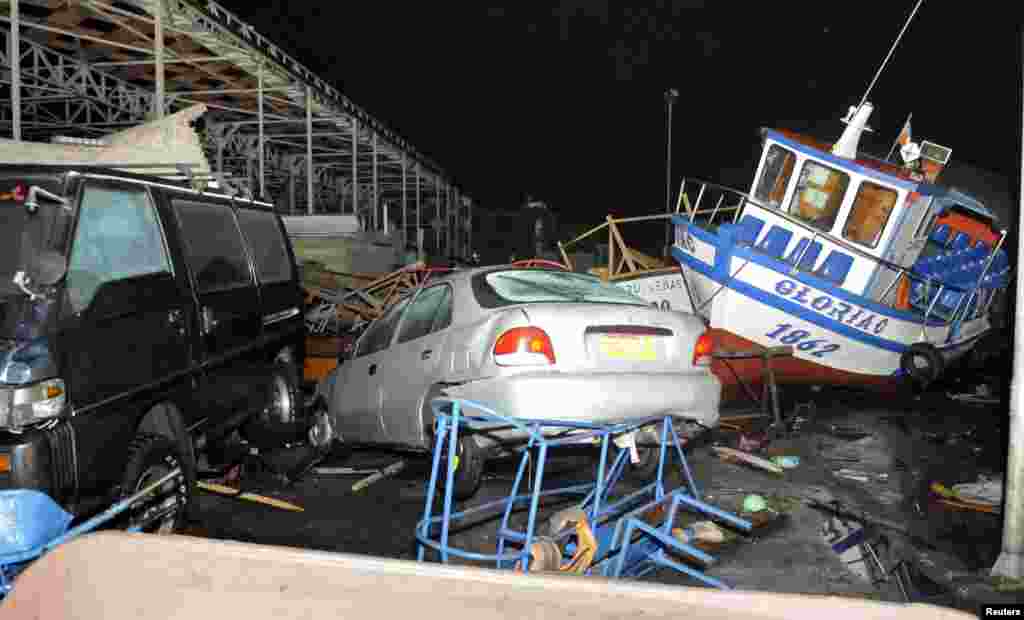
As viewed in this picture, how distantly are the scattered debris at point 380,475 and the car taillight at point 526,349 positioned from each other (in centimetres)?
201

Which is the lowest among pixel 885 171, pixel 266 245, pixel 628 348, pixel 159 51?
pixel 628 348

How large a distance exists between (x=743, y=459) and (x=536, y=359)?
2.75 metres

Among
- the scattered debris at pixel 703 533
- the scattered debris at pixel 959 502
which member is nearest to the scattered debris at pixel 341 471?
the scattered debris at pixel 703 533

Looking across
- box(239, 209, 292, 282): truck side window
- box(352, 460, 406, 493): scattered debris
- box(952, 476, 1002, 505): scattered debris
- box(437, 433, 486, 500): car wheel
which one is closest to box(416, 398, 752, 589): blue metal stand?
box(437, 433, 486, 500): car wheel

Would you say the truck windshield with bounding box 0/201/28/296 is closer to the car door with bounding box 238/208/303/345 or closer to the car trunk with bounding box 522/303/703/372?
the car door with bounding box 238/208/303/345

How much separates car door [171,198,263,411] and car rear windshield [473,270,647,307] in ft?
5.90

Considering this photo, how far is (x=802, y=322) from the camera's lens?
10180 mm

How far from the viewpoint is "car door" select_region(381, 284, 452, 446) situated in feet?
17.6

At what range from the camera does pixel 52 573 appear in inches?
82.1

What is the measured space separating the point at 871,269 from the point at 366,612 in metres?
10.1

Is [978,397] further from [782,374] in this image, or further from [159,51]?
[159,51]

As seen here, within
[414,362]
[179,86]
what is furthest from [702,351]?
[179,86]

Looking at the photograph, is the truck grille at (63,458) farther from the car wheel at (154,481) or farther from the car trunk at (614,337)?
the car trunk at (614,337)

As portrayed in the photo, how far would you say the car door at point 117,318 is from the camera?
3607mm
